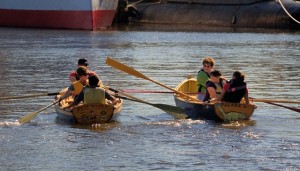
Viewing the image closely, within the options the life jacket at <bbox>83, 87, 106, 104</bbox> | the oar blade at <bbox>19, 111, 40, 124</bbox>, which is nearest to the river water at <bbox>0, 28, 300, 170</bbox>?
the oar blade at <bbox>19, 111, 40, 124</bbox>

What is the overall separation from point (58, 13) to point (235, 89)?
155ft

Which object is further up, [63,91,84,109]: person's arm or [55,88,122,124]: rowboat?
[63,91,84,109]: person's arm

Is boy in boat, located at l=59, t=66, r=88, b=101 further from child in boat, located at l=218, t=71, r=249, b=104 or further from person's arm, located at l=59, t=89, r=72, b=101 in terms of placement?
child in boat, located at l=218, t=71, r=249, b=104

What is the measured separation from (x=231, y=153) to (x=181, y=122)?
12.1 ft

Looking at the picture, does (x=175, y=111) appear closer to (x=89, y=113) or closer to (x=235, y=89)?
(x=235, y=89)

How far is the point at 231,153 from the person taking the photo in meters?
17.0

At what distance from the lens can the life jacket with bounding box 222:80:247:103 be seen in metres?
20.1

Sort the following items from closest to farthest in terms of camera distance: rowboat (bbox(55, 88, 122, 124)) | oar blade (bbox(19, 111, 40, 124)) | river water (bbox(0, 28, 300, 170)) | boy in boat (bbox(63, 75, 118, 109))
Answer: river water (bbox(0, 28, 300, 170)) → boy in boat (bbox(63, 75, 118, 109)) → rowboat (bbox(55, 88, 122, 124)) → oar blade (bbox(19, 111, 40, 124))

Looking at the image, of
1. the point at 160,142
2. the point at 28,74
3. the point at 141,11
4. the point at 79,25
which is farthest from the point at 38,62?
the point at 141,11

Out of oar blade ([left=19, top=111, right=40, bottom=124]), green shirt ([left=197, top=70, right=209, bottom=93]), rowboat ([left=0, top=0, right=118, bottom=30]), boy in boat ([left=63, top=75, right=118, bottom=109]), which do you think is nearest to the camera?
boy in boat ([left=63, top=75, right=118, bottom=109])

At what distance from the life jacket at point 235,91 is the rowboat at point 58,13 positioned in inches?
1773

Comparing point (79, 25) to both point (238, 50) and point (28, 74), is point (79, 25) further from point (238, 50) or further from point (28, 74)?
point (28, 74)

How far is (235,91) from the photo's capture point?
20141 millimetres

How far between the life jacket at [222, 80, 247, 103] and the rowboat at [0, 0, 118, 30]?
45.0 meters
